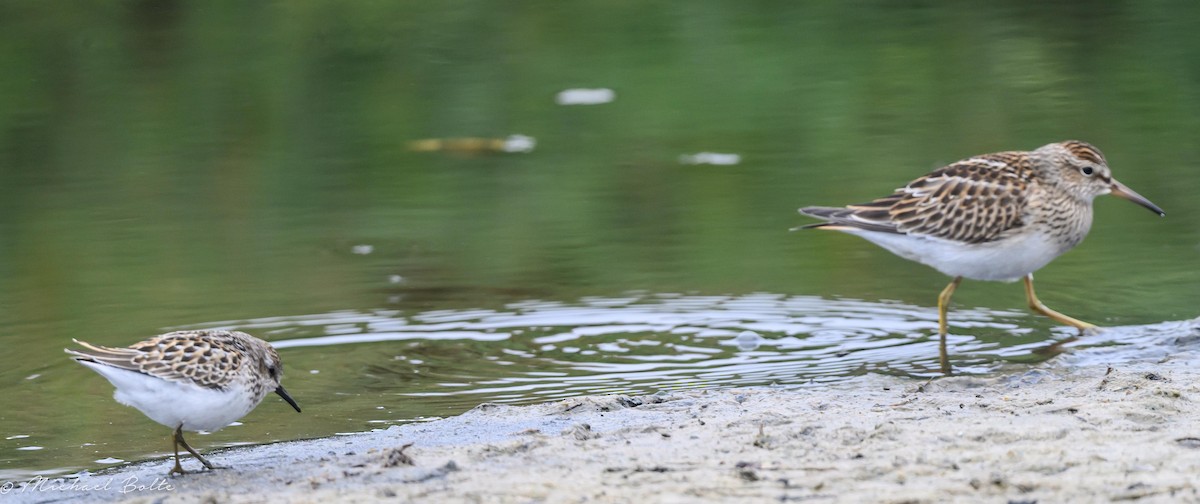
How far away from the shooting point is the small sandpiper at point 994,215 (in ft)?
26.2

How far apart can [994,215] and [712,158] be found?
436cm

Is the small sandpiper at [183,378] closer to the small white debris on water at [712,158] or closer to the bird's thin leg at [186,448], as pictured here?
the bird's thin leg at [186,448]

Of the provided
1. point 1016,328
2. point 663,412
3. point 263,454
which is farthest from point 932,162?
point 263,454

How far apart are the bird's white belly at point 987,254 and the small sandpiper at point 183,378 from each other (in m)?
3.68

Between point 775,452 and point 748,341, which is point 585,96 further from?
point 775,452

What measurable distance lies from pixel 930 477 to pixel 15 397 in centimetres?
458

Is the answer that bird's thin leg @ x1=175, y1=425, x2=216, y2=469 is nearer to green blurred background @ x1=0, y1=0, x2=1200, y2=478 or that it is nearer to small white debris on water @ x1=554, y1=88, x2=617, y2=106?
green blurred background @ x1=0, y1=0, x2=1200, y2=478

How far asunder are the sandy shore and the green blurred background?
2.47 ft

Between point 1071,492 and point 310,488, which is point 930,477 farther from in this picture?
point 310,488

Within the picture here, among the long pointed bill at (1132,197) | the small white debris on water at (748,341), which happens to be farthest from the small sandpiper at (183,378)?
the long pointed bill at (1132,197)

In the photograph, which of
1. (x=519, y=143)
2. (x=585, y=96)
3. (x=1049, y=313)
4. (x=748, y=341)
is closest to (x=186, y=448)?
(x=748, y=341)

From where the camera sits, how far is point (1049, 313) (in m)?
8.08

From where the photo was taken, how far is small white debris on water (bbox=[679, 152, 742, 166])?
12.0m

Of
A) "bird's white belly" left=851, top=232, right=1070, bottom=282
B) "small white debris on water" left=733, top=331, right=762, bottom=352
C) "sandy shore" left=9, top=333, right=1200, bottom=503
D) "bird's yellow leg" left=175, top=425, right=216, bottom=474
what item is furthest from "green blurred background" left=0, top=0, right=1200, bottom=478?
"small white debris on water" left=733, top=331, right=762, bottom=352
